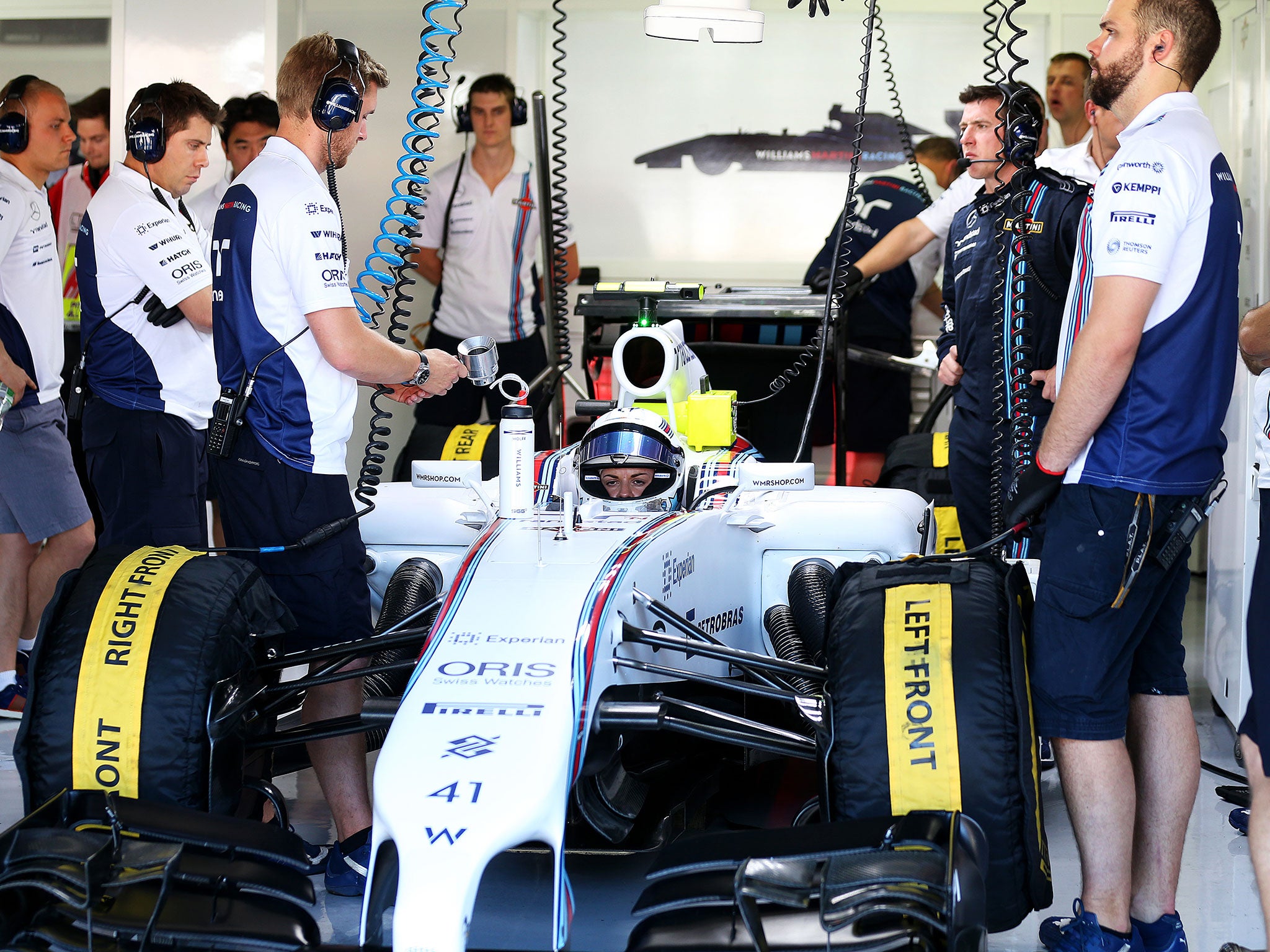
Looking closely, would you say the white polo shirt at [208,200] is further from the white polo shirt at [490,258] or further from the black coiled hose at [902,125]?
the black coiled hose at [902,125]

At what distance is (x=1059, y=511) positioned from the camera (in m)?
2.81

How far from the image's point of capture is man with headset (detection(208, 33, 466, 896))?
312 centimetres

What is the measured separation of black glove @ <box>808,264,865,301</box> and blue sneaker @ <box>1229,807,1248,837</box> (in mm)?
2404

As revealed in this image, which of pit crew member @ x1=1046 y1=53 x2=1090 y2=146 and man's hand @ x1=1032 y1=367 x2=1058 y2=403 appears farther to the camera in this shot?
pit crew member @ x1=1046 y1=53 x2=1090 y2=146

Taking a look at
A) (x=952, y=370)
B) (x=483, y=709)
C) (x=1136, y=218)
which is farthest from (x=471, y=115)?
(x=483, y=709)

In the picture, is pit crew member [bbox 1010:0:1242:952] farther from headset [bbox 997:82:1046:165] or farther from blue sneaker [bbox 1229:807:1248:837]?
blue sneaker [bbox 1229:807:1248:837]

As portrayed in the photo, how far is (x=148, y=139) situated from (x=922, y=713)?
3083 mm

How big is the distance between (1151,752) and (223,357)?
2.27m

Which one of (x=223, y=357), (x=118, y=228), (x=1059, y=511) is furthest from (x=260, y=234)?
(x=1059, y=511)

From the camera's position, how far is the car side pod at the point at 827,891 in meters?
2.18

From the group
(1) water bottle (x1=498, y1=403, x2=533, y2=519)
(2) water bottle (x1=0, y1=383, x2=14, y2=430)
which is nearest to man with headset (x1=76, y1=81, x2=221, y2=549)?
(2) water bottle (x1=0, y1=383, x2=14, y2=430)

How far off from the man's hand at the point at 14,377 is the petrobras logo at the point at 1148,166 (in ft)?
11.4

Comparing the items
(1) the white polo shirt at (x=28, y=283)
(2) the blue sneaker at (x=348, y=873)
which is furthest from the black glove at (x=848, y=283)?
(2) the blue sneaker at (x=348, y=873)

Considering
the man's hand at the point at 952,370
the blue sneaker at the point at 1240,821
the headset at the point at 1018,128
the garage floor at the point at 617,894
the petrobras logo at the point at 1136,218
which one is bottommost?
the garage floor at the point at 617,894
